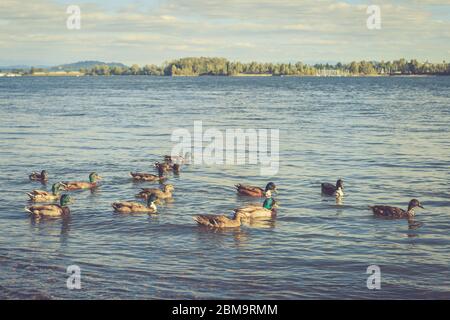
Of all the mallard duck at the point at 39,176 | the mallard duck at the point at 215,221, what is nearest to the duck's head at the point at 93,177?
the mallard duck at the point at 39,176

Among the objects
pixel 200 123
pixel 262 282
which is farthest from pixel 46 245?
pixel 200 123

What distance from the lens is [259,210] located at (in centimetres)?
2288

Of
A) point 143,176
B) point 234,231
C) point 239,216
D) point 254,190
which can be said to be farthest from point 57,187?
point 234,231

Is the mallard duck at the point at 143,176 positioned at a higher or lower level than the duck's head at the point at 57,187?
higher

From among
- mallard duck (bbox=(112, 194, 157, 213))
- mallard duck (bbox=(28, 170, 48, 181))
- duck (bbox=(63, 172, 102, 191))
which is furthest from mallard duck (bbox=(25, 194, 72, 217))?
mallard duck (bbox=(28, 170, 48, 181))

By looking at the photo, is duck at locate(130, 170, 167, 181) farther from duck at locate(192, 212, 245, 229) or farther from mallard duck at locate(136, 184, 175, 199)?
duck at locate(192, 212, 245, 229)

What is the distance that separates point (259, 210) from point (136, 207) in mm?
4493

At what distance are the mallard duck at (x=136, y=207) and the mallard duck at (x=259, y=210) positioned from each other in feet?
11.3

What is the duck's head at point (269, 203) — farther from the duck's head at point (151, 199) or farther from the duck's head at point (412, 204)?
the duck's head at point (412, 204)

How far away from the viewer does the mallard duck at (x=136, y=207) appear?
76.8ft

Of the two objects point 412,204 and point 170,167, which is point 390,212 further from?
point 170,167

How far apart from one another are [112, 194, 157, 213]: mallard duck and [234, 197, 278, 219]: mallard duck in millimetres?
3451
